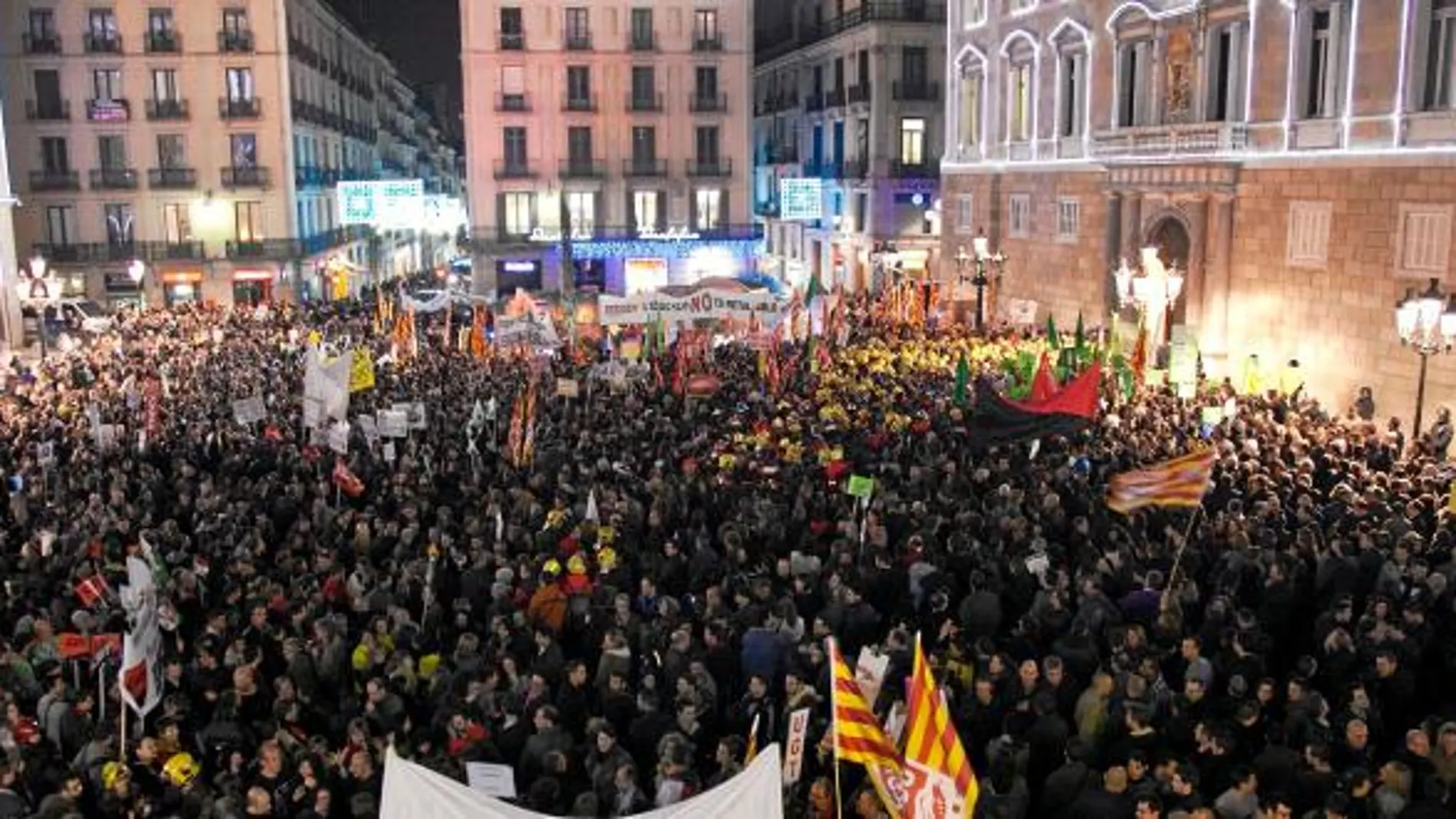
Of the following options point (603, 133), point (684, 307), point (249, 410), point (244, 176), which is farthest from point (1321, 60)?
point (244, 176)

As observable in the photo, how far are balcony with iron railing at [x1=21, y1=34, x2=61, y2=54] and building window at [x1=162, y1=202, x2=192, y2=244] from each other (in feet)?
22.2

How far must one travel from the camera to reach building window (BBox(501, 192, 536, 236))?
194ft

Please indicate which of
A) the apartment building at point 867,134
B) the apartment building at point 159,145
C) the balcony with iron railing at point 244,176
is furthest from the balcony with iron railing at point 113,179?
the apartment building at point 867,134

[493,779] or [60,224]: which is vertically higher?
[60,224]

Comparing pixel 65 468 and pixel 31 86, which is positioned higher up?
pixel 31 86

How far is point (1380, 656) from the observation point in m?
9.95

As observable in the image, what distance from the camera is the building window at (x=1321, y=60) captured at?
2489 cm

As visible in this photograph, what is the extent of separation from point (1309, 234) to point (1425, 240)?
3265 mm

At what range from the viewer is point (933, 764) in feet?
26.2

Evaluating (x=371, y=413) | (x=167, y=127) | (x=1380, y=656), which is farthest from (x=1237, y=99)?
(x=167, y=127)

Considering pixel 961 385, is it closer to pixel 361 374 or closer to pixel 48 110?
pixel 361 374

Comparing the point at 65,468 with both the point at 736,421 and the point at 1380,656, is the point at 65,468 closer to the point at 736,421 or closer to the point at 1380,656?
the point at 736,421

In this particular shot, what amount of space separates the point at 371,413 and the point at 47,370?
10.7 metres

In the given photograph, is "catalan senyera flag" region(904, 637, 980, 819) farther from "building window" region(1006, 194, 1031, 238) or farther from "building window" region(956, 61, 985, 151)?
"building window" region(956, 61, 985, 151)
